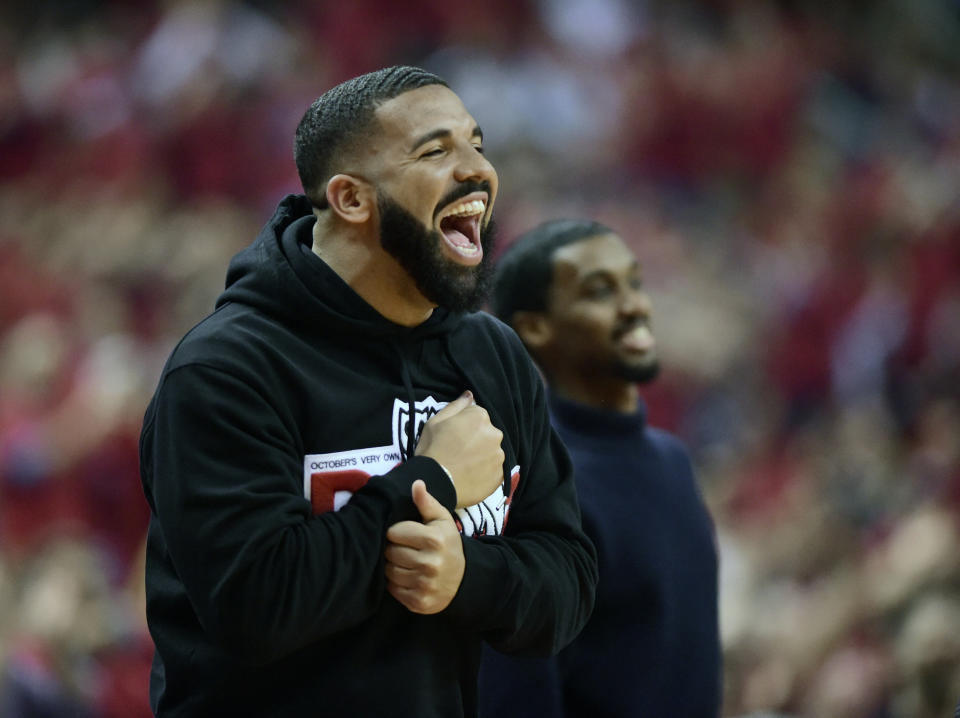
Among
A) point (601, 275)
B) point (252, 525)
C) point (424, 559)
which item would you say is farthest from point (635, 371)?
point (252, 525)

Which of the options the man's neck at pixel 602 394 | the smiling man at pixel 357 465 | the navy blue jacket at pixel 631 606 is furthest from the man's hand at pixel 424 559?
the man's neck at pixel 602 394

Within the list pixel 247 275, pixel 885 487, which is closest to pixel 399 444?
pixel 247 275

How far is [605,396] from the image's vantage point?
9.27ft

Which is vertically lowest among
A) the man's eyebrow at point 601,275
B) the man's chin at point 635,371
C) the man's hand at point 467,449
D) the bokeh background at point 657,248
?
the man's hand at point 467,449

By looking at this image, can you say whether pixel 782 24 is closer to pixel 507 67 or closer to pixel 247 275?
pixel 507 67

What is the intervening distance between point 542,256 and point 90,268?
4687 millimetres

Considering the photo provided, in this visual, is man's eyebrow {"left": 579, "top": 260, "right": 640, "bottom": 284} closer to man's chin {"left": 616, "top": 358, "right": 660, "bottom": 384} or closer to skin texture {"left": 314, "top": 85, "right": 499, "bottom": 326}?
man's chin {"left": 616, "top": 358, "right": 660, "bottom": 384}

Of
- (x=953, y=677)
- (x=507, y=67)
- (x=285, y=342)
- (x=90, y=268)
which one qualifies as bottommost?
(x=953, y=677)

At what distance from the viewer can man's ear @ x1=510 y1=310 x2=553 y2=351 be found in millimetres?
2863

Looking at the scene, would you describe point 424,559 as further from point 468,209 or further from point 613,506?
point 613,506

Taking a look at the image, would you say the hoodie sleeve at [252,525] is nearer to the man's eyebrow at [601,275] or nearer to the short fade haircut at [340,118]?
the short fade haircut at [340,118]

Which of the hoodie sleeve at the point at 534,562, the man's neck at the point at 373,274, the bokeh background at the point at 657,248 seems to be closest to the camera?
the hoodie sleeve at the point at 534,562

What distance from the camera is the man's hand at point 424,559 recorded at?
5.64ft

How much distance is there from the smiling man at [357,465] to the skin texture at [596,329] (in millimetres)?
798
